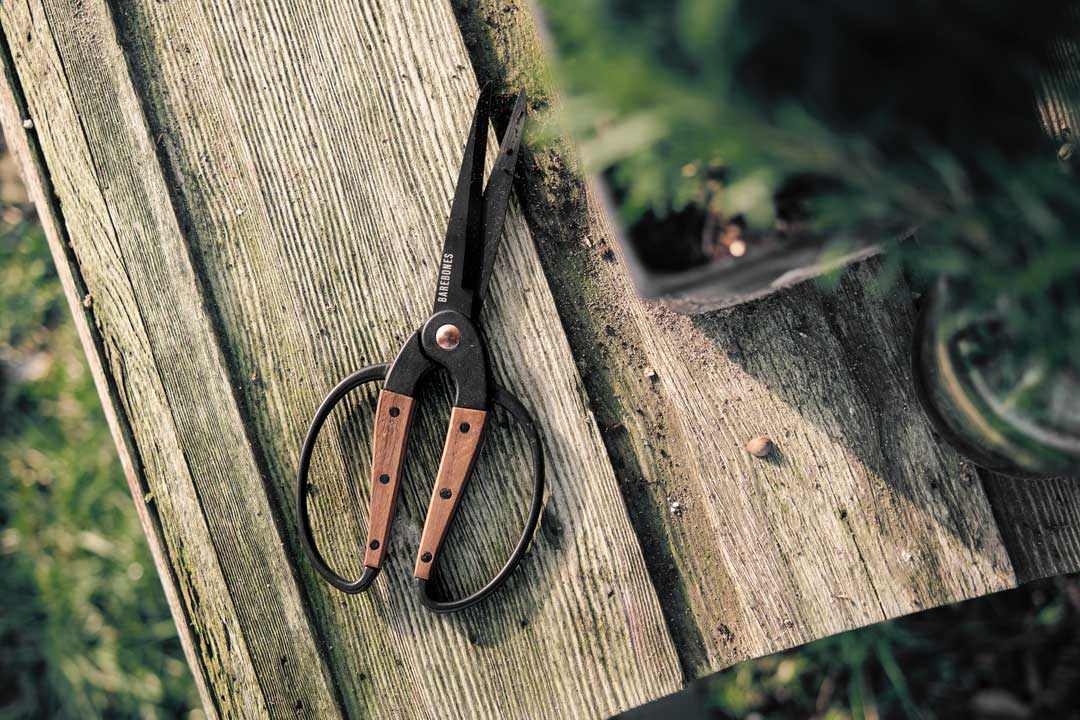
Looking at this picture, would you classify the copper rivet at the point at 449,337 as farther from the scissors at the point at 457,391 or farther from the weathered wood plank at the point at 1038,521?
the weathered wood plank at the point at 1038,521

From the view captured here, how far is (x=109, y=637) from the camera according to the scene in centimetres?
169

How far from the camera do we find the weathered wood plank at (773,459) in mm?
950

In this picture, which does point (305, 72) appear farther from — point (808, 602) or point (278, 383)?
point (808, 602)

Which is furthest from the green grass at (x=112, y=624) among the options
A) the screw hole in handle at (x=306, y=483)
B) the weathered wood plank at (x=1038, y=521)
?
the screw hole in handle at (x=306, y=483)

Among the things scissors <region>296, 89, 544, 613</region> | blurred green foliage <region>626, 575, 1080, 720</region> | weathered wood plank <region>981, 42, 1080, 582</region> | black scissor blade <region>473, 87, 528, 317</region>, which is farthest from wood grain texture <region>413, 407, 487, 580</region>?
blurred green foliage <region>626, 575, 1080, 720</region>

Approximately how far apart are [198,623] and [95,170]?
604 millimetres

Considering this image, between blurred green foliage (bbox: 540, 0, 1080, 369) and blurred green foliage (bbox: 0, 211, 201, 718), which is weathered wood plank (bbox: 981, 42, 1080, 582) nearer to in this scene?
blurred green foliage (bbox: 540, 0, 1080, 369)

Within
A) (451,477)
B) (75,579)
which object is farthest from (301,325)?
(75,579)

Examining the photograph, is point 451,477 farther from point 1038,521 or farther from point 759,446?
point 1038,521

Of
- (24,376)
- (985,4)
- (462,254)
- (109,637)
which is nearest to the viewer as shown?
(985,4)

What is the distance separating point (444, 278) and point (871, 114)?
53 centimetres

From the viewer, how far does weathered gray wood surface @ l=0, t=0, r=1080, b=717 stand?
956mm

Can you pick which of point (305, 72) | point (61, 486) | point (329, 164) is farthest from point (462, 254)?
point (61, 486)

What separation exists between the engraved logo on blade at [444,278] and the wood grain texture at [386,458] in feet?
0.43
